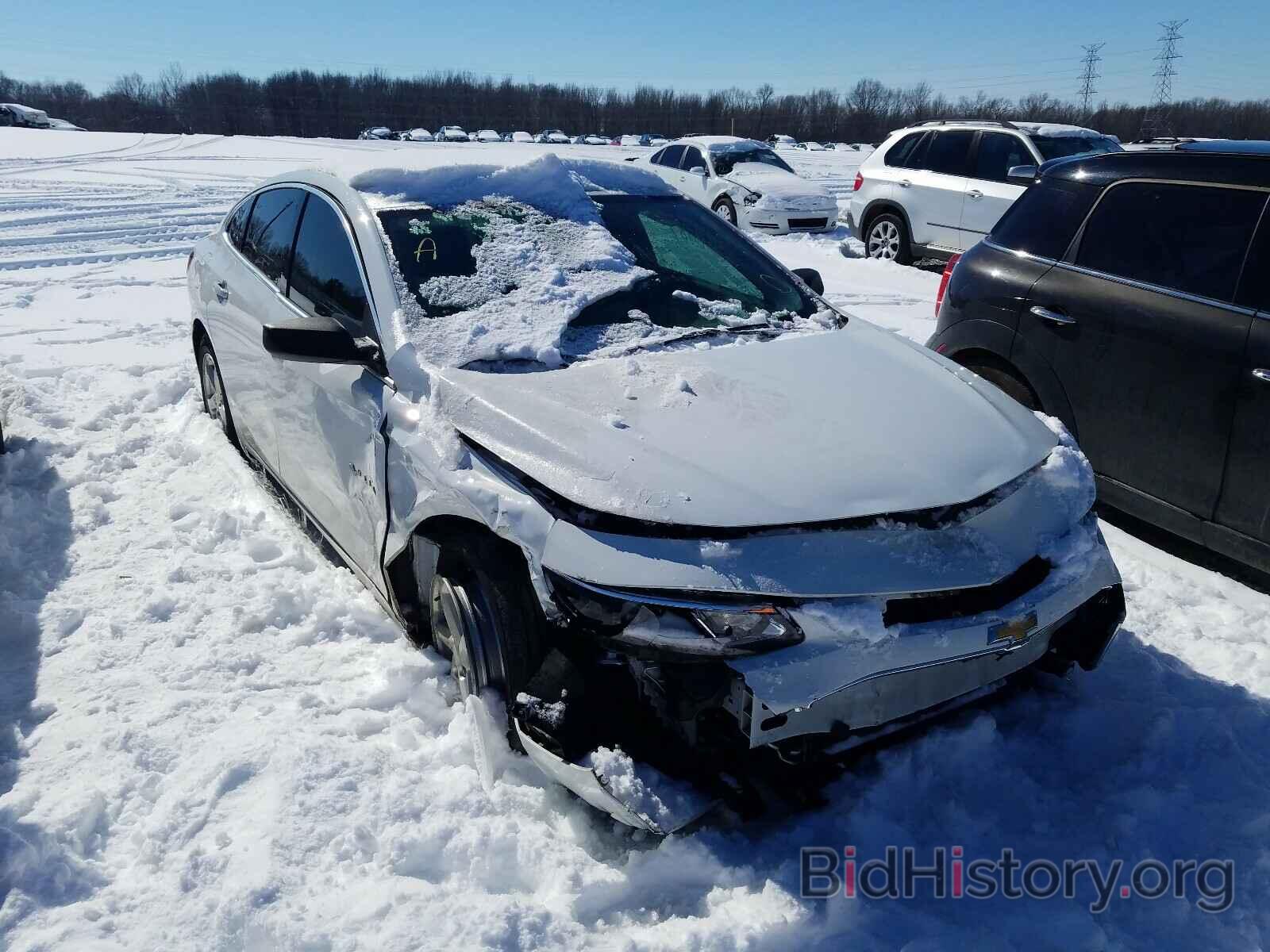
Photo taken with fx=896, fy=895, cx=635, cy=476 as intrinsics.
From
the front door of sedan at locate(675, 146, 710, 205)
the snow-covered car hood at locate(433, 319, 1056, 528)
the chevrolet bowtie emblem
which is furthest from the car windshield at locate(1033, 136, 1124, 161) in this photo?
the chevrolet bowtie emblem

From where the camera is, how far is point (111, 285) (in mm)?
9742

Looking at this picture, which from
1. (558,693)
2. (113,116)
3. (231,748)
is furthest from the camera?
(113,116)

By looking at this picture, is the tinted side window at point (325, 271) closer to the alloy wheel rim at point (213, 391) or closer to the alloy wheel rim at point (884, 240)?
the alloy wheel rim at point (213, 391)

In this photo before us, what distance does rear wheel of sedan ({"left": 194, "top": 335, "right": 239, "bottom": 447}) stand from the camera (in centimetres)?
484

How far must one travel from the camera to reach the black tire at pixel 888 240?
11.2 metres

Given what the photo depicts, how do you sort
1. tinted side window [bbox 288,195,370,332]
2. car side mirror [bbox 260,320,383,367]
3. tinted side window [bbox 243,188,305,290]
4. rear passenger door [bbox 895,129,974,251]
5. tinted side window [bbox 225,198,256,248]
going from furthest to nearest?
rear passenger door [bbox 895,129,974,251] → tinted side window [bbox 225,198,256,248] → tinted side window [bbox 243,188,305,290] → tinted side window [bbox 288,195,370,332] → car side mirror [bbox 260,320,383,367]

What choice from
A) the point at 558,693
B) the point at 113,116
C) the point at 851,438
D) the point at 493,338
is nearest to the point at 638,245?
the point at 493,338

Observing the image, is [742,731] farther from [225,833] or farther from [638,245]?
[638,245]

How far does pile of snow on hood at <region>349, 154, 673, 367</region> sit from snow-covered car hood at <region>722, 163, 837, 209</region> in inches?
384

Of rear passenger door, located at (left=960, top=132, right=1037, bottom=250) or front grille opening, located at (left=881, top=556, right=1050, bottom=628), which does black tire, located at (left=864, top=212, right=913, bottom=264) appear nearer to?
rear passenger door, located at (left=960, top=132, right=1037, bottom=250)

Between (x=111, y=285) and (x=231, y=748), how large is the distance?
8.85 m

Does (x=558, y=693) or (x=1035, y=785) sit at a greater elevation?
(x=558, y=693)

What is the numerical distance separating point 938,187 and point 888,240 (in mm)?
944

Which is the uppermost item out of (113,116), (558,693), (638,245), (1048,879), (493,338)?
(113,116)
